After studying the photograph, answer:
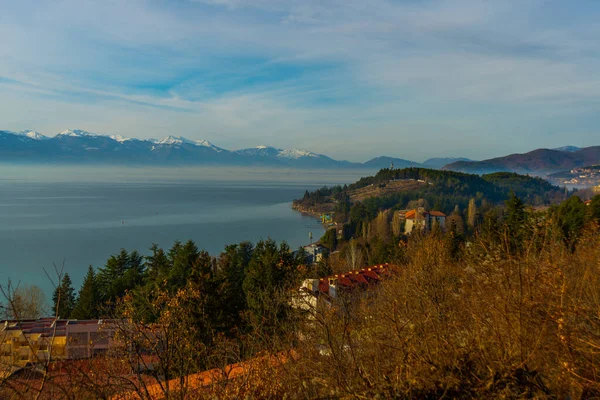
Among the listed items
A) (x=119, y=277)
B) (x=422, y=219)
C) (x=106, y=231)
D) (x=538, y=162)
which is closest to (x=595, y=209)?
(x=119, y=277)

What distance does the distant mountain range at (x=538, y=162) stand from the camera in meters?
94.9

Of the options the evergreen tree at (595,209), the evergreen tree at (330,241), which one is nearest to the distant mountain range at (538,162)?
the evergreen tree at (330,241)

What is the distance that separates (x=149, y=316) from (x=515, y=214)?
11.3 m

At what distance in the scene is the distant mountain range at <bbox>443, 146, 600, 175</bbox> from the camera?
94.9 m

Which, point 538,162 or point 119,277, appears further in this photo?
point 538,162

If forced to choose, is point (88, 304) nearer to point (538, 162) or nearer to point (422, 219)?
point (422, 219)

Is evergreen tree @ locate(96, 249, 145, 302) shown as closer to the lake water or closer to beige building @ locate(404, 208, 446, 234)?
the lake water

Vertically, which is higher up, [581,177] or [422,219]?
[581,177]

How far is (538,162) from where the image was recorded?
101 meters

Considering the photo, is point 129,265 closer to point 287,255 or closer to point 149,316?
point 149,316

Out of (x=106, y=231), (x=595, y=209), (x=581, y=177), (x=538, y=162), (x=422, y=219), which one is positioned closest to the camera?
(x=595, y=209)

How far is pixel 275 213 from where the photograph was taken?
4431cm

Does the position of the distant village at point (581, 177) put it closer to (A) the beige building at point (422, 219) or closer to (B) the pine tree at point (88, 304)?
(A) the beige building at point (422, 219)

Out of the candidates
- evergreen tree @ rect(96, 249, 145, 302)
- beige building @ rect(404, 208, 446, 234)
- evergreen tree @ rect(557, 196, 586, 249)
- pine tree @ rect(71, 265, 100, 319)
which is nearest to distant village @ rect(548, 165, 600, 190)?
beige building @ rect(404, 208, 446, 234)
